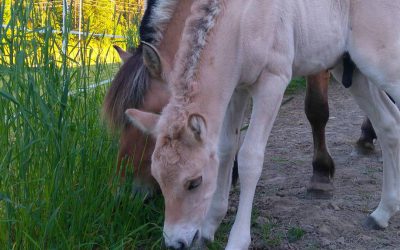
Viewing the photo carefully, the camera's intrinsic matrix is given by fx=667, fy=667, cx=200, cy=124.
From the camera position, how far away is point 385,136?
4344mm

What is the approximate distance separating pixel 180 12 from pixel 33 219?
1.57 metres

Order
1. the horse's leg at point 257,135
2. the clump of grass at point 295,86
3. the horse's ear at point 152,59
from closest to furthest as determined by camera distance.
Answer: the horse's leg at point 257,135, the horse's ear at point 152,59, the clump of grass at point 295,86

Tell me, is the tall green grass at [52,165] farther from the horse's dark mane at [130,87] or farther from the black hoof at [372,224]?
the black hoof at [372,224]

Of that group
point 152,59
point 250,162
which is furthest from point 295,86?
point 250,162

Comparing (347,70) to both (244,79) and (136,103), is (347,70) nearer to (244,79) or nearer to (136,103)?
(244,79)

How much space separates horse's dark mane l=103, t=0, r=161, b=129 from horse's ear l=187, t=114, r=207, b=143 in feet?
2.60

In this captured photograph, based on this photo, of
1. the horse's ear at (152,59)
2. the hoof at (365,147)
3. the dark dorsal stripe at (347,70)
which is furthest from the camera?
the hoof at (365,147)

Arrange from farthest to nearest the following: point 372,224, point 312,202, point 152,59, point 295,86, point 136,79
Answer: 1. point 295,86
2. point 312,202
3. point 372,224
4. point 136,79
5. point 152,59

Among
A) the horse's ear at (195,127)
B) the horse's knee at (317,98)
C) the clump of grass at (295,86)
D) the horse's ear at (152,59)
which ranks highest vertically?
the horse's ear at (152,59)

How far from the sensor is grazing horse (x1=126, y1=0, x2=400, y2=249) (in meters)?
3.18

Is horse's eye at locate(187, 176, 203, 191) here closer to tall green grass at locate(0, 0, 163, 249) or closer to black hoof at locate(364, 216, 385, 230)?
tall green grass at locate(0, 0, 163, 249)

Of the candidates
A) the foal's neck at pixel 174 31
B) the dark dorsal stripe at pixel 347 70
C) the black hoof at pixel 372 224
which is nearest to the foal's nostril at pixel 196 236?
the foal's neck at pixel 174 31

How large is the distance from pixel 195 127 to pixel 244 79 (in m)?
0.55

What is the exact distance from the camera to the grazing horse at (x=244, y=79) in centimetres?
318
